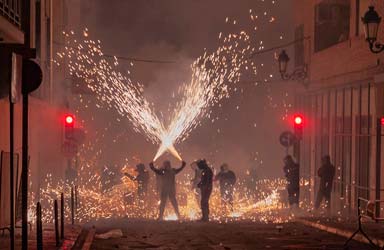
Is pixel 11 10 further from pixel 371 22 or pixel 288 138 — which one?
A: pixel 288 138

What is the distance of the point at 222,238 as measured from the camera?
15.2m

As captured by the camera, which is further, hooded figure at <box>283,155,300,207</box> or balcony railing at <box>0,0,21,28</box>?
hooded figure at <box>283,155,300,207</box>

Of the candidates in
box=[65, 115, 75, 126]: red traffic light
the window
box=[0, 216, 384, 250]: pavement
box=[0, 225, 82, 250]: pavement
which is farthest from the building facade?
box=[65, 115, 75, 126]: red traffic light

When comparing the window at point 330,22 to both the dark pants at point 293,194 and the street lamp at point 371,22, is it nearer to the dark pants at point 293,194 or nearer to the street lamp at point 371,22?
the dark pants at point 293,194

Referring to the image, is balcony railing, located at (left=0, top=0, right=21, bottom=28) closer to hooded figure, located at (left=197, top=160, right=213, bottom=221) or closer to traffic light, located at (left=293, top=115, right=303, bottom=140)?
hooded figure, located at (left=197, top=160, right=213, bottom=221)

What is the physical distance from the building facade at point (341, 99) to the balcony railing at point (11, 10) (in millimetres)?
8481

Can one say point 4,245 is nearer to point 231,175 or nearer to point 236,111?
point 231,175

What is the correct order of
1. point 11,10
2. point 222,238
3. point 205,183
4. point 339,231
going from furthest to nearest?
point 205,183 → point 11,10 → point 339,231 → point 222,238

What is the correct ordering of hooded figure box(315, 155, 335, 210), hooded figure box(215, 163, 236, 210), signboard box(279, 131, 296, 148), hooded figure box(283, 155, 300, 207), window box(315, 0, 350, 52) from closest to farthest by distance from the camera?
hooded figure box(315, 155, 335, 210) < hooded figure box(283, 155, 300, 207) < signboard box(279, 131, 296, 148) < hooded figure box(215, 163, 236, 210) < window box(315, 0, 350, 52)

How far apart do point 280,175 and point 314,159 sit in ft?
61.6

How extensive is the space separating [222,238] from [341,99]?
10.8m

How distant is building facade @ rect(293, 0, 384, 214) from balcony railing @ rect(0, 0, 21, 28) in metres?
8.48

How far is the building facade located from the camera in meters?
21.5

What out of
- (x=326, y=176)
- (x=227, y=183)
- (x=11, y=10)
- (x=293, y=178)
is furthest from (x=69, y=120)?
(x=11, y=10)
